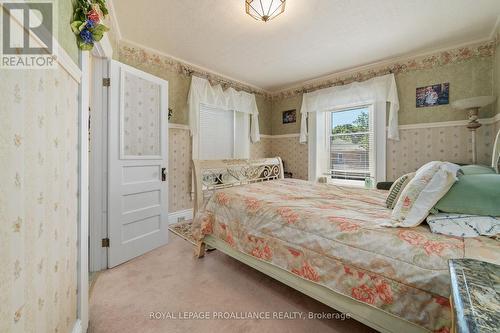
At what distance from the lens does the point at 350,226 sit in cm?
126

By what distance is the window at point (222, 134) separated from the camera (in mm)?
3951

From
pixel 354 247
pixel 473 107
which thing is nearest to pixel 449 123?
pixel 473 107

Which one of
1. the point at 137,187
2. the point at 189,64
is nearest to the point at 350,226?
the point at 137,187

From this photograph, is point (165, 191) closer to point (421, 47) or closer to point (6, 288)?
point (6, 288)

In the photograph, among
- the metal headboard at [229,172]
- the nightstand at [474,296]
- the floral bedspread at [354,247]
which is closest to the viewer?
the nightstand at [474,296]

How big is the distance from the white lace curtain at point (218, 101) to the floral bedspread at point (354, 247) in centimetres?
207

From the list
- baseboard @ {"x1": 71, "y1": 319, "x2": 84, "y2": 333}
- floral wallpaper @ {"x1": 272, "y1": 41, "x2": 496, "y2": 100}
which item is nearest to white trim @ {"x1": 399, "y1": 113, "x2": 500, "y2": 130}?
floral wallpaper @ {"x1": 272, "y1": 41, "x2": 496, "y2": 100}

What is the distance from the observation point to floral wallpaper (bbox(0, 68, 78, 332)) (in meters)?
0.67

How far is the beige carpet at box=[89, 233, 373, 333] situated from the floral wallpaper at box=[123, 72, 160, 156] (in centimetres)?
126

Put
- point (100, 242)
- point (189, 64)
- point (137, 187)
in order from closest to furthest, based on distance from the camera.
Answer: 1. point (100, 242)
2. point (137, 187)
3. point (189, 64)

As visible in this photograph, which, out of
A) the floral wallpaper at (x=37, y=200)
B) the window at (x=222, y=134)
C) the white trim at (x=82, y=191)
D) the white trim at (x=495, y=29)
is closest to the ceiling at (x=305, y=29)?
the white trim at (x=495, y=29)

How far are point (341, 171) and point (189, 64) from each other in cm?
339

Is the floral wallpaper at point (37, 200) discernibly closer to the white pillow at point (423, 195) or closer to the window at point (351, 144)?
the white pillow at point (423, 195)

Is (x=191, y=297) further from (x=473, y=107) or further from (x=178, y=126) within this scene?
(x=473, y=107)
